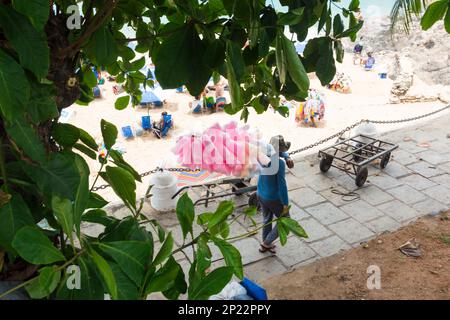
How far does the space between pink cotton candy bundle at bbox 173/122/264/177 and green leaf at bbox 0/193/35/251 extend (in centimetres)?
338

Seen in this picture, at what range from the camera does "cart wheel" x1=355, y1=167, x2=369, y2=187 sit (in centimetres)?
578

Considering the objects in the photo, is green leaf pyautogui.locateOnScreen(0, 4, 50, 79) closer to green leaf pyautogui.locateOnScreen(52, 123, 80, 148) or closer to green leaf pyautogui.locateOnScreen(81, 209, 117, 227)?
green leaf pyautogui.locateOnScreen(52, 123, 80, 148)

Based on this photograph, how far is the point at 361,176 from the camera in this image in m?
5.82

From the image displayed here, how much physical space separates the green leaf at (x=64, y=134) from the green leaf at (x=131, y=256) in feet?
1.49

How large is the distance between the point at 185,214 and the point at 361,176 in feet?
17.2

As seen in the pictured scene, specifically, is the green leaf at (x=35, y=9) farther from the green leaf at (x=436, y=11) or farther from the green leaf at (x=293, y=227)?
the green leaf at (x=436, y=11)

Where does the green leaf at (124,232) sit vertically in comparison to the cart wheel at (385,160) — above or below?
above

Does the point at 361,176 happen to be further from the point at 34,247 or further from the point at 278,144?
the point at 34,247

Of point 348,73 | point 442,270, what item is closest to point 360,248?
point 442,270

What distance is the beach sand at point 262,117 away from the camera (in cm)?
970

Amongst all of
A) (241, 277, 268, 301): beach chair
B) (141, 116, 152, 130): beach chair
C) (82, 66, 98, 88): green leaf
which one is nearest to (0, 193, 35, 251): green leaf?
(82, 66, 98, 88): green leaf

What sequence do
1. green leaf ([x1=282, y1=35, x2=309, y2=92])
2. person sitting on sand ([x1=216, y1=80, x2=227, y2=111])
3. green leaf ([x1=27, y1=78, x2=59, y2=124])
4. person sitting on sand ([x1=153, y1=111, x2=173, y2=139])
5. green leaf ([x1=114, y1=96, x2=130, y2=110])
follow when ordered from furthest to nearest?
person sitting on sand ([x1=216, y1=80, x2=227, y2=111]) < person sitting on sand ([x1=153, y1=111, x2=173, y2=139]) < green leaf ([x1=114, y1=96, x2=130, y2=110]) < green leaf ([x1=27, y1=78, x2=59, y2=124]) < green leaf ([x1=282, y1=35, x2=309, y2=92])

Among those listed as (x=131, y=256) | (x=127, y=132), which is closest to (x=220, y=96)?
(x=127, y=132)

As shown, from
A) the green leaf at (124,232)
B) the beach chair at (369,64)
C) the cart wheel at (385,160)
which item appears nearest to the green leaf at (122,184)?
the green leaf at (124,232)
